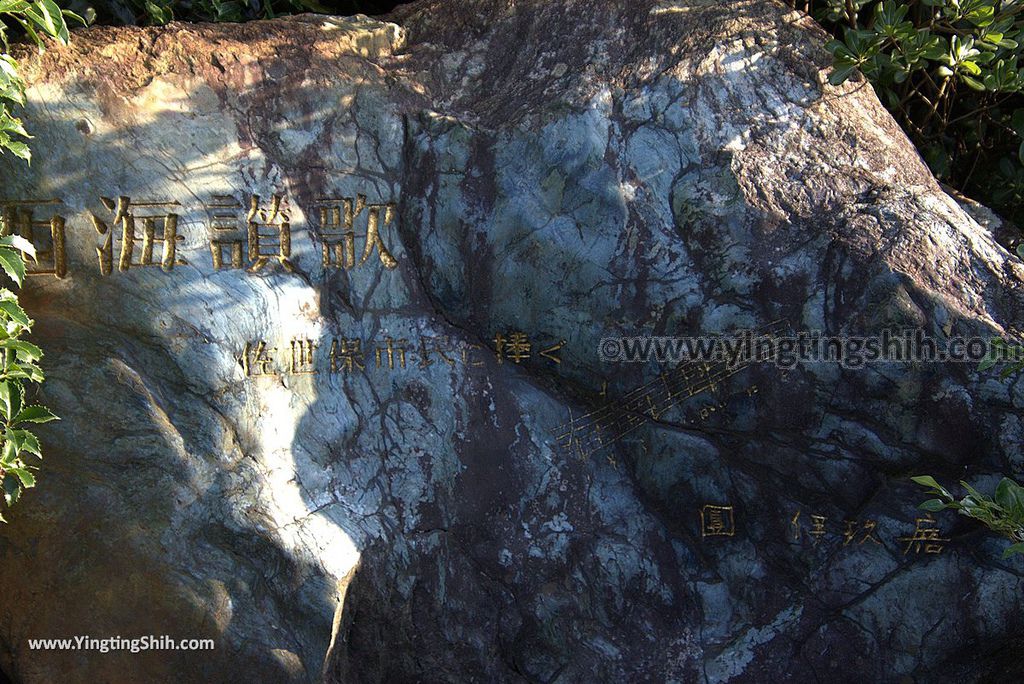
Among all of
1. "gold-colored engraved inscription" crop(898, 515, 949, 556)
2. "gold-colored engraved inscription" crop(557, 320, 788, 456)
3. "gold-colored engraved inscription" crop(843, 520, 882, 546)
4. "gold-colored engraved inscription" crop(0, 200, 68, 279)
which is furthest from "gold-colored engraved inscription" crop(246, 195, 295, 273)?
"gold-colored engraved inscription" crop(898, 515, 949, 556)

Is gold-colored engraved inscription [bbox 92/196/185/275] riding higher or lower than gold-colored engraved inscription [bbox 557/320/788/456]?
higher

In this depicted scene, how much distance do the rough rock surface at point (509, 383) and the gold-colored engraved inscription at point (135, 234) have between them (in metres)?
0.03

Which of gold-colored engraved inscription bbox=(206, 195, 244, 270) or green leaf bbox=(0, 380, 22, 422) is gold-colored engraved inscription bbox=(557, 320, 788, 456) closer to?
gold-colored engraved inscription bbox=(206, 195, 244, 270)

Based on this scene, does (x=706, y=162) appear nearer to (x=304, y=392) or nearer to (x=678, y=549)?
(x=678, y=549)

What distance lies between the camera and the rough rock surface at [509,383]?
9.24 feet

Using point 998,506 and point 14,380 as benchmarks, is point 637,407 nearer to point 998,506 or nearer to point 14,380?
point 998,506

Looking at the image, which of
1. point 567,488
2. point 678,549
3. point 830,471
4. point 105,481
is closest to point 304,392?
point 105,481

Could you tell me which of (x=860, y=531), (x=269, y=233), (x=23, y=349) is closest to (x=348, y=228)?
(x=269, y=233)

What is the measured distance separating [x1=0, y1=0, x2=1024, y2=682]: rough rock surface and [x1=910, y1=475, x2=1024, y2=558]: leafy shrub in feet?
0.62

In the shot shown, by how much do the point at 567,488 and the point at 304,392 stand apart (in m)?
0.92

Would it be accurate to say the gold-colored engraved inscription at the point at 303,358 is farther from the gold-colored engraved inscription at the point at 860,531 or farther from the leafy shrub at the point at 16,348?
the gold-colored engraved inscription at the point at 860,531

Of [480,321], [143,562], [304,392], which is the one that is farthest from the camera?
[480,321]

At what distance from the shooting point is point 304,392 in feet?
9.91

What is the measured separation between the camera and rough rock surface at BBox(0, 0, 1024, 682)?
2816 mm
